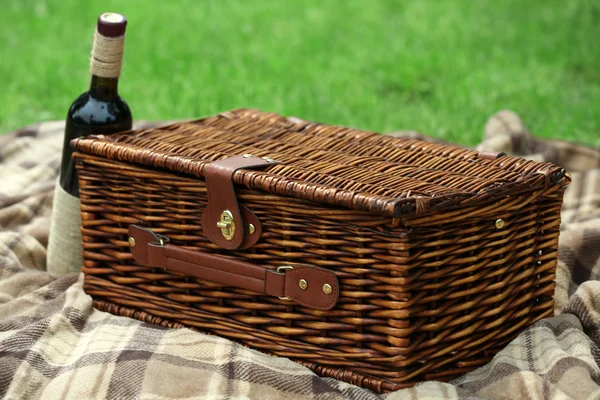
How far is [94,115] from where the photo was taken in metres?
2.25

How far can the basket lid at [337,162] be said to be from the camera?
68.2 inches

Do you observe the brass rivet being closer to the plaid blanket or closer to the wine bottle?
the plaid blanket

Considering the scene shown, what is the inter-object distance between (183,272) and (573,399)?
84cm

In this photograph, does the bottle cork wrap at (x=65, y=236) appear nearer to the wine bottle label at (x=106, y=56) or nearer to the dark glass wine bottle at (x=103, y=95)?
the dark glass wine bottle at (x=103, y=95)

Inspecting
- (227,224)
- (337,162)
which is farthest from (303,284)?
(337,162)

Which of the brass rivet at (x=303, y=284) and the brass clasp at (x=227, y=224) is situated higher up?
the brass clasp at (x=227, y=224)

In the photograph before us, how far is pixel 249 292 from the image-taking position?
1938 millimetres

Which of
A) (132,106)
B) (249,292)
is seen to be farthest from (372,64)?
(249,292)

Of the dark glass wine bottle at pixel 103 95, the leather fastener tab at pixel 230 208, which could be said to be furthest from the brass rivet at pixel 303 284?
the dark glass wine bottle at pixel 103 95

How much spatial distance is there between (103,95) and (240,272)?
2.14 ft

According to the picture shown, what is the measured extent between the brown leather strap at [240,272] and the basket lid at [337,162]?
0.54 ft

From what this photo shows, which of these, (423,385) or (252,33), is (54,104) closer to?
(252,33)

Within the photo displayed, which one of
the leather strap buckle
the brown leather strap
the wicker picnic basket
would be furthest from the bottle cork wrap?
the leather strap buckle

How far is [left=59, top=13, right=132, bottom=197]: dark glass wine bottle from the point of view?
2.23 meters
